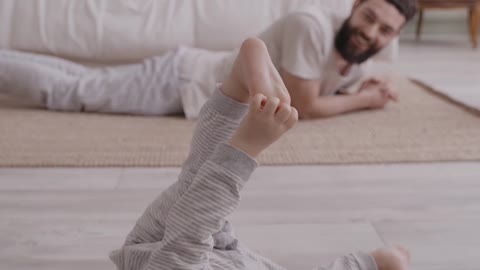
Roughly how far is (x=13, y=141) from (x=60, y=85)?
34 centimetres

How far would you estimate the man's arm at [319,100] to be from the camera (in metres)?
1.53

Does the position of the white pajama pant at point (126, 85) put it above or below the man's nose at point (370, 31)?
below

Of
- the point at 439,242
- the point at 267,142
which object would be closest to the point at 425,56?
the point at 439,242

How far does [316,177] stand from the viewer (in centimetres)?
122

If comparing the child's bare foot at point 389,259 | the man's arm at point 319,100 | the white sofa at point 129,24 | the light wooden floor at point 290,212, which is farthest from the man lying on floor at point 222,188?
the white sofa at point 129,24

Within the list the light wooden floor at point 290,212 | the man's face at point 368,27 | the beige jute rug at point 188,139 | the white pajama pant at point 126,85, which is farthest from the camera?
the white pajama pant at point 126,85

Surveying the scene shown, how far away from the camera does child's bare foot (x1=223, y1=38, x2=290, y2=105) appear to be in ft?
2.23

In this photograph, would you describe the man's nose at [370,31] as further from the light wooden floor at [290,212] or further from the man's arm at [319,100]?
the light wooden floor at [290,212]

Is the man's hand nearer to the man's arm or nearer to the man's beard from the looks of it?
the man's arm

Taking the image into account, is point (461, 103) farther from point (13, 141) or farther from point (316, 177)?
point (13, 141)

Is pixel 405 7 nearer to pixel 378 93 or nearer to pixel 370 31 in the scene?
pixel 370 31

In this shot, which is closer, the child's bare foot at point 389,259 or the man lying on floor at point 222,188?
the man lying on floor at point 222,188

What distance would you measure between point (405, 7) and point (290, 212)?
77 cm

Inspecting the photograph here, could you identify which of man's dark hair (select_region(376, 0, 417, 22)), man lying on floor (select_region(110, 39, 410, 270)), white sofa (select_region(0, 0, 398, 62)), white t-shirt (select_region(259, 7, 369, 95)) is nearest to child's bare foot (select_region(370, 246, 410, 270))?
man lying on floor (select_region(110, 39, 410, 270))
